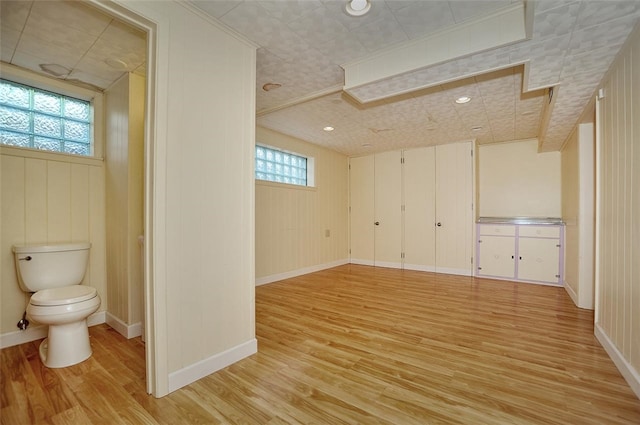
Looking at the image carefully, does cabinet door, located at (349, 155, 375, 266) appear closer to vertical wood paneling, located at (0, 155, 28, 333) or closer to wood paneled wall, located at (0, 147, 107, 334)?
wood paneled wall, located at (0, 147, 107, 334)

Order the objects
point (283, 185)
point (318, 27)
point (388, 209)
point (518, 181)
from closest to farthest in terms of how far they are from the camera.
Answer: point (318, 27), point (283, 185), point (518, 181), point (388, 209)

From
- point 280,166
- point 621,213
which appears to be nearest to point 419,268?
point 280,166

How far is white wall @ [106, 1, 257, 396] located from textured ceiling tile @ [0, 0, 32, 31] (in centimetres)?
70

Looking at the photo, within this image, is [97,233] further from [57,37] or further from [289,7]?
→ [289,7]

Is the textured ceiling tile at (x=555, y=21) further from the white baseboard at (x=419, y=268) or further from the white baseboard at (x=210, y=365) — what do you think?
the white baseboard at (x=419, y=268)

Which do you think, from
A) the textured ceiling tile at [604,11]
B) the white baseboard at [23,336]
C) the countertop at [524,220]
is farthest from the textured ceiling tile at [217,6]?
the countertop at [524,220]

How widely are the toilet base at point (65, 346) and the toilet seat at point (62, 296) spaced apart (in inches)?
7.6

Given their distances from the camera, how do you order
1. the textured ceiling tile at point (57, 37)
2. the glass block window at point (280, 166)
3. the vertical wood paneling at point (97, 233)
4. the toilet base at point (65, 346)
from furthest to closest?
the glass block window at point (280, 166)
the vertical wood paneling at point (97, 233)
the toilet base at point (65, 346)
the textured ceiling tile at point (57, 37)

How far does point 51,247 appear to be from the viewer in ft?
7.25

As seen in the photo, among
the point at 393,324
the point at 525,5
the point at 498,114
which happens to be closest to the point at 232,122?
the point at 525,5

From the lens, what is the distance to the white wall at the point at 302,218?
4.26m

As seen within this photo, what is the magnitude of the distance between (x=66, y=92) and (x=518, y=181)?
20.3ft

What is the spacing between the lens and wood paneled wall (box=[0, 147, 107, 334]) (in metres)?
2.21

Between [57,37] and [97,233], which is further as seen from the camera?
[97,233]
